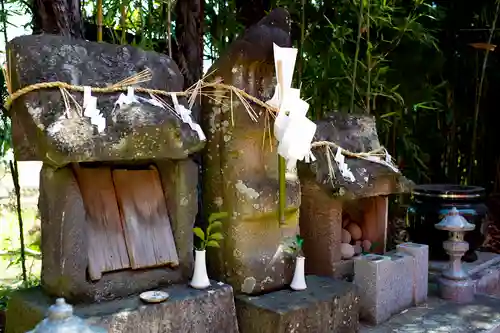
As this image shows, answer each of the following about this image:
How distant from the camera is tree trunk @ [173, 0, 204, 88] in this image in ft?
12.2

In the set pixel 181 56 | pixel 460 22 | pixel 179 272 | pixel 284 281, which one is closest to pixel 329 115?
pixel 181 56

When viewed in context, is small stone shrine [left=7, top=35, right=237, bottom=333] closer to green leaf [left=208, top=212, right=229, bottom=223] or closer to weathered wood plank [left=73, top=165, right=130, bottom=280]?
weathered wood plank [left=73, top=165, right=130, bottom=280]

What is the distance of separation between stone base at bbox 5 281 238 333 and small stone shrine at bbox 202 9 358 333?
0.20m

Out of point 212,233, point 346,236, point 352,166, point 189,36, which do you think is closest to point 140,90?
point 212,233

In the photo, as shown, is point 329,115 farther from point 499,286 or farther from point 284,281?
point 499,286

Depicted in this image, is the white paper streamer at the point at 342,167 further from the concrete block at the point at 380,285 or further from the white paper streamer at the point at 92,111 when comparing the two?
the white paper streamer at the point at 92,111

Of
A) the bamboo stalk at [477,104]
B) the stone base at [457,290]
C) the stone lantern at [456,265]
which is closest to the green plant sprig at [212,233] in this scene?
the stone lantern at [456,265]

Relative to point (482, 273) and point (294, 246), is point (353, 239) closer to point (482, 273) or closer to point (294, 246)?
point (294, 246)

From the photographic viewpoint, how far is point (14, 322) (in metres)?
2.36

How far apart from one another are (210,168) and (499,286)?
2924 millimetres

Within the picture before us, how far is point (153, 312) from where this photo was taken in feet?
7.44

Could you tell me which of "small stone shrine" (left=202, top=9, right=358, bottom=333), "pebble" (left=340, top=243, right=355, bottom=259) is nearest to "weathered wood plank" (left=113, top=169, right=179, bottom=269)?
"small stone shrine" (left=202, top=9, right=358, bottom=333)

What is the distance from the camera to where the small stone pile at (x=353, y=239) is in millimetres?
3695

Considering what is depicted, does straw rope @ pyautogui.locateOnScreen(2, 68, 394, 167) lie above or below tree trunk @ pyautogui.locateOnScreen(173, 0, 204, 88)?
below
